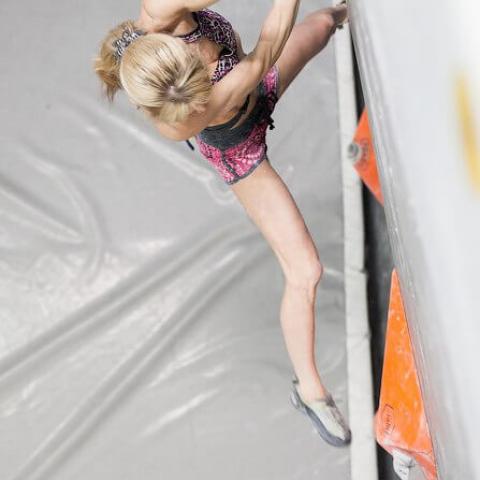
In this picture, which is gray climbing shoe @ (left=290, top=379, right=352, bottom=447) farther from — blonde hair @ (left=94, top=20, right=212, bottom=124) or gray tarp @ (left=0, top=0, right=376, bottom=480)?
blonde hair @ (left=94, top=20, right=212, bottom=124)

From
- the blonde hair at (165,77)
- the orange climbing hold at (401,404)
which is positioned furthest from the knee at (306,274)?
the blonde hair at (165,77)

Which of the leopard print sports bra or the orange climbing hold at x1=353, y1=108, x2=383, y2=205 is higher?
the leopard print sports bra

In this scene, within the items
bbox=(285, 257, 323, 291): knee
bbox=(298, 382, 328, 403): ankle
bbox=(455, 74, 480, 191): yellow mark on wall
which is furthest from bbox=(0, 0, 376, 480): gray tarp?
bbox=(455, 74, 480, 191): yellow mark on wall

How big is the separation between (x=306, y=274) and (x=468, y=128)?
33.8 inches

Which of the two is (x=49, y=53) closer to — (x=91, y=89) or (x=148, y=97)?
(x=91, y=89)

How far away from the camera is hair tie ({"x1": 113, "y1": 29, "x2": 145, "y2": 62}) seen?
4.18 ft

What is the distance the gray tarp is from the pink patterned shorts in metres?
0.55

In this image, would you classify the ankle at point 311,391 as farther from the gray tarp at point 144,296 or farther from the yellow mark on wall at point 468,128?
the yellow mark on wall at point 468,128

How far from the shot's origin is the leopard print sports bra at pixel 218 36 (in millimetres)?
1315

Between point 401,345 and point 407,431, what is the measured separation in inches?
6.1

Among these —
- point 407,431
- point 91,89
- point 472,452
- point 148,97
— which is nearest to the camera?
point 472,452

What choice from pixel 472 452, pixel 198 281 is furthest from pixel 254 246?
pixel 472 452

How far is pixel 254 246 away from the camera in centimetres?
201

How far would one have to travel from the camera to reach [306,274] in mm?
1482
